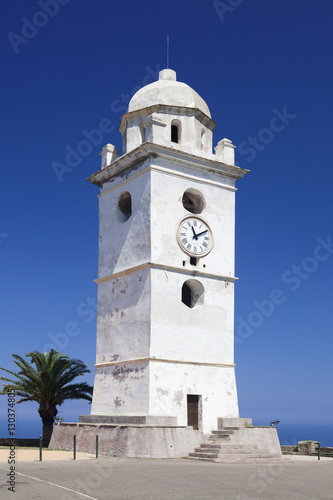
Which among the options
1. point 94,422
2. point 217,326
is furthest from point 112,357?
point 217,326

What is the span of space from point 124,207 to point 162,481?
15.0 meters

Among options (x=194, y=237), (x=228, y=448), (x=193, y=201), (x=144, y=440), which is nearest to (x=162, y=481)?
(x=144, y=440)

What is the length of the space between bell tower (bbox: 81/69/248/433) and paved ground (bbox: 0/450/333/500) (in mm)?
4384

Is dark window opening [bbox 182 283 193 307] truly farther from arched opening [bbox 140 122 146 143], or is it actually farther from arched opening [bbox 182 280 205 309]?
arched opening [bbox 140 122 146 143]

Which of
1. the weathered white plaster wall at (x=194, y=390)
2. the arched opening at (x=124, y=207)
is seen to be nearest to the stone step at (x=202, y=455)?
the weathered white plaster wall at (x=194, y=390)

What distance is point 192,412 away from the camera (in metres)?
24.2

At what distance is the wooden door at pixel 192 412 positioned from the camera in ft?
79.1

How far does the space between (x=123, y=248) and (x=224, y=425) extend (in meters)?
7.96

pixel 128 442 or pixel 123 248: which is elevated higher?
pixel 123 248

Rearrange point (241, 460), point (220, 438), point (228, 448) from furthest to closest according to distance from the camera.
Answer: point (220, 438) < point (228, 448) < point (241, 460)

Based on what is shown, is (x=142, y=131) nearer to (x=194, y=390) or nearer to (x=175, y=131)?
(x=175, y=131)

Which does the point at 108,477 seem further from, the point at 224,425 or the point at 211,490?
the point at 224,425

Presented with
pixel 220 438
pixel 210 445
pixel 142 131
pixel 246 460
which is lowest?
pixel 246 460

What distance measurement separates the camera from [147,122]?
2567 cm
